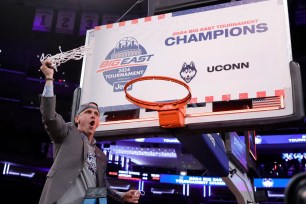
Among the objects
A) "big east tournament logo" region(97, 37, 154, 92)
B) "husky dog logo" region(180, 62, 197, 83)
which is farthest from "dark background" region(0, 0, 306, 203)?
"husky dog logo" region(180, 62, 197, 83)

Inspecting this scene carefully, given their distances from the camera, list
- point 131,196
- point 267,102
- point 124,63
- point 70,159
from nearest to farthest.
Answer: point 70,159 → point 131,196 → point 267,102 → point 124,63

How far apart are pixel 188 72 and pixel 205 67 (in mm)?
158

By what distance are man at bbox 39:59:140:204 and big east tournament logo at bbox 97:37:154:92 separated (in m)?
0.74

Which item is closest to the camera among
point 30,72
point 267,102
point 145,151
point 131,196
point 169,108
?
point 131,196

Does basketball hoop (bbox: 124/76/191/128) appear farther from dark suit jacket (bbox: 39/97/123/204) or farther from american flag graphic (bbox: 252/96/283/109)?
dark suit jacket (bbox: 39/97/123/204)

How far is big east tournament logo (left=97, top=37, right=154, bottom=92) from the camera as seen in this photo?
3814mm

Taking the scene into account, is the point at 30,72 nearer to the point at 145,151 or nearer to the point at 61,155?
the point at 145,151

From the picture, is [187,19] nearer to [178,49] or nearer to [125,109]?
[178,49]

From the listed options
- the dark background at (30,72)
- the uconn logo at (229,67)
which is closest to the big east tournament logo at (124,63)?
the uconn logo at (229,67)

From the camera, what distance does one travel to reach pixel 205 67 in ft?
11.6

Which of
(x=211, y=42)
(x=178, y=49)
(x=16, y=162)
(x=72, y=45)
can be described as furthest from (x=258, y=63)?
(x=16, y=162)

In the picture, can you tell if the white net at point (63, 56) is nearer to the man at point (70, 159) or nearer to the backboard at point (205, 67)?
the man at point (70, 159)

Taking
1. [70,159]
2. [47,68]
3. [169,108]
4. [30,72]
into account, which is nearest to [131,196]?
[70,159]

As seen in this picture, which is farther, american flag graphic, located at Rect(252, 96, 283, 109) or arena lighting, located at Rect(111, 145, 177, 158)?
arena lighting, located at Rect(111, 145, 177, 158)
